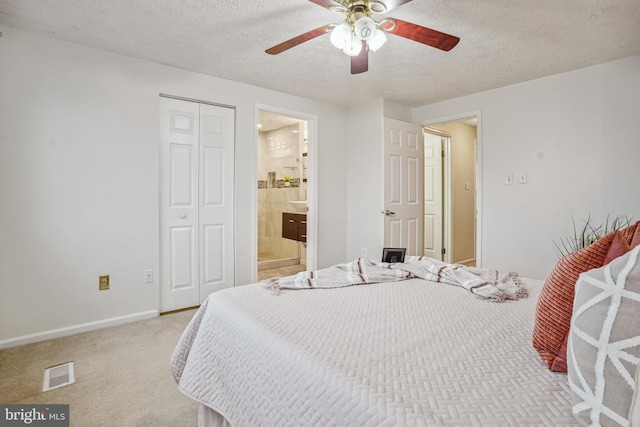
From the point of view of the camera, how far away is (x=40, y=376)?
200 cm

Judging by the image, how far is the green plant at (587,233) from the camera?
9.48 feet

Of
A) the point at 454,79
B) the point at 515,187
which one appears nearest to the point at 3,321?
the point at 454,79

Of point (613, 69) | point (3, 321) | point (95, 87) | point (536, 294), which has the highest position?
point (613, 69)

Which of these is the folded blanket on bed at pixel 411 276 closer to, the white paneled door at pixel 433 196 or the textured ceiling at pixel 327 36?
the textured ceiling at pixel 327 36

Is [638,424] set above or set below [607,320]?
below

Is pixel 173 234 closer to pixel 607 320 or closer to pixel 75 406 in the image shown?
pixel 75 406

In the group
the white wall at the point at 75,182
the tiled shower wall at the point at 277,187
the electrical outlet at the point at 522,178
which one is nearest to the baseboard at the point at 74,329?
the white wall at the point at 75,182

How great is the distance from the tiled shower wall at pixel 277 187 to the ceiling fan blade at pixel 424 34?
4.01 metres

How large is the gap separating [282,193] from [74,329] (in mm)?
3901

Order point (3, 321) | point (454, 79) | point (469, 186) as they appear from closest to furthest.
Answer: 1. point (3, 321)
2. point (454, 79)
3. point (469, 186)

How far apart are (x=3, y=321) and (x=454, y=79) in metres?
4.30

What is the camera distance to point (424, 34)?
6.00 ft

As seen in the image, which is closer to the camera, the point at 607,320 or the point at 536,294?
the point at 607,320

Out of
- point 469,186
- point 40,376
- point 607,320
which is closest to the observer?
point 607,320
